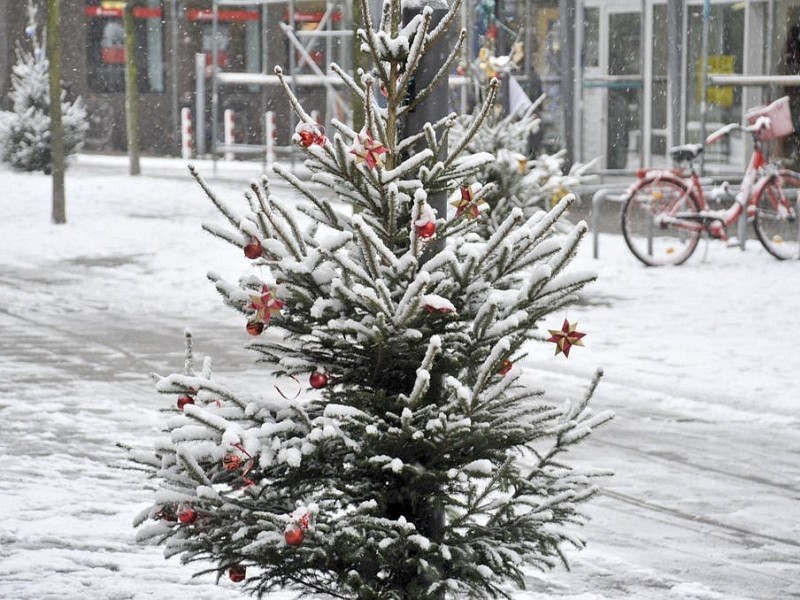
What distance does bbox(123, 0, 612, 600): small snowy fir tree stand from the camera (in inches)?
142

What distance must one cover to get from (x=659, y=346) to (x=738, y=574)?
4.99 m

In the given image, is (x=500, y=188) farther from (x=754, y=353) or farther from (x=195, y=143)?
(x=195, y=143)

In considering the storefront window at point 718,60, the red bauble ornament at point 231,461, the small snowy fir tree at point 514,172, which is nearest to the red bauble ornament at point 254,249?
the red bauble ornament at point 231,461

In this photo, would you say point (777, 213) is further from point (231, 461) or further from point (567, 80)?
point (231, 461)

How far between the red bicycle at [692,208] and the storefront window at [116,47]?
22.8 meters

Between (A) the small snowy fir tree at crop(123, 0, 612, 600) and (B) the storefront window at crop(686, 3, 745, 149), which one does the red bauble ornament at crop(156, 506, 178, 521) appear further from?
(B) the storefront window at crop(686, 3, 745, 149)

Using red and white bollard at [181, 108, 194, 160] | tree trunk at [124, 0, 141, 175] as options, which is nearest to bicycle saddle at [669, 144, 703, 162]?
tree trunk at [124, 0, 141, 175]

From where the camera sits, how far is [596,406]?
8672mm

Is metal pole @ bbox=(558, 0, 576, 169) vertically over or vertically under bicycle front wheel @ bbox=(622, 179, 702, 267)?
over

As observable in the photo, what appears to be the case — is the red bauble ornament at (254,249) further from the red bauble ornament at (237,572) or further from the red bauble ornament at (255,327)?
the red bauble ornament at (237,572)

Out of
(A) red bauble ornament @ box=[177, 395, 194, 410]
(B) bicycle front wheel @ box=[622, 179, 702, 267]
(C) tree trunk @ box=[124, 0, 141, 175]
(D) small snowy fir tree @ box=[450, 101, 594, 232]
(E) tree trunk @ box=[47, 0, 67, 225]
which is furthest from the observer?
(C) tree trunk @ box=[124, 0, 141, 175]

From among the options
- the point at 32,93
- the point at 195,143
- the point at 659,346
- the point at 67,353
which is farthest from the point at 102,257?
the point at 195,143

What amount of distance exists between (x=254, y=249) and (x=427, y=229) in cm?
44

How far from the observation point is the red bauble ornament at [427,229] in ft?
11.8
